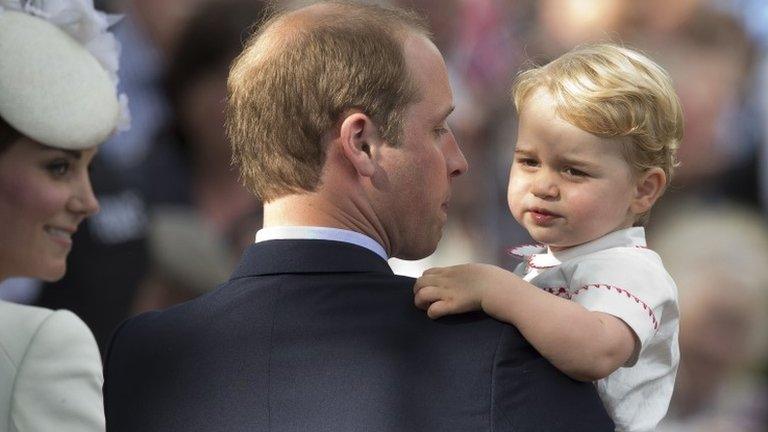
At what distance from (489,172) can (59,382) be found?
3.14m

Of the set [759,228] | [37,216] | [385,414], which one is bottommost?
[759,228]

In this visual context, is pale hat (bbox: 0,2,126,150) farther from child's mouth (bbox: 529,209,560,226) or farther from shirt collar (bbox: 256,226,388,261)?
child's mouth (bbox: 529,209,560,226)

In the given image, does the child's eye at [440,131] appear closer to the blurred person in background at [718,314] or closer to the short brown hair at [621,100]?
the short brown hair at [621,100]

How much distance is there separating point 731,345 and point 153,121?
2.50 meters

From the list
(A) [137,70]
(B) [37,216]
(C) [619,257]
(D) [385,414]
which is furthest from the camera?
(A) [137,70]

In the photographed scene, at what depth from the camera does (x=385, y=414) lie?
2033 mm

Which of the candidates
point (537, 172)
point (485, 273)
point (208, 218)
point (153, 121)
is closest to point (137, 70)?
point (153, 121)

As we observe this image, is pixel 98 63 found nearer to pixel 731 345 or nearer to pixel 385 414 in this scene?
pixel 385 414

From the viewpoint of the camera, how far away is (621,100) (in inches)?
94.3

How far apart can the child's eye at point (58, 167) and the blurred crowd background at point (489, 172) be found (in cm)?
193

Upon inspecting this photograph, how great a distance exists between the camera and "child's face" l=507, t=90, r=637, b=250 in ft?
7.96

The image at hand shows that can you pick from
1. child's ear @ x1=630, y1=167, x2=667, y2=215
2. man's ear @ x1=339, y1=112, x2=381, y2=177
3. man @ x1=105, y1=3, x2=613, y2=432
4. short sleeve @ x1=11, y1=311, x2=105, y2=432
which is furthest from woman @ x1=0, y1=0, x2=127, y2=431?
child's ear @ x1=630, y1=167, x2=667, y2=215

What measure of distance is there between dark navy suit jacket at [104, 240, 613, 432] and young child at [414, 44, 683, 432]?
0.20 metres

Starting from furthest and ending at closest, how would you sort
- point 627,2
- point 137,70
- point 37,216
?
point 627,2 → point 137,70 → point 37,216
